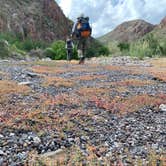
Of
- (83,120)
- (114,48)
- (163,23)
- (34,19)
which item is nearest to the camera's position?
(83,120)

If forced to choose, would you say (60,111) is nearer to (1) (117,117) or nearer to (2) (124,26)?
(1) (117,117)

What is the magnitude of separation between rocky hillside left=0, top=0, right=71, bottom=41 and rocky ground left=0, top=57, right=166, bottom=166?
173 feet

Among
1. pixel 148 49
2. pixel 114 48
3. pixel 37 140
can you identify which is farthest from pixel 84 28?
pixel 114 48

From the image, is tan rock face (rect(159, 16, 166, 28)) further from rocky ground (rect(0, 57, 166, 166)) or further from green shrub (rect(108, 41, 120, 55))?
rocky ground (rect(0, 57, 166, 166))

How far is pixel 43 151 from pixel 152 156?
1.40 m

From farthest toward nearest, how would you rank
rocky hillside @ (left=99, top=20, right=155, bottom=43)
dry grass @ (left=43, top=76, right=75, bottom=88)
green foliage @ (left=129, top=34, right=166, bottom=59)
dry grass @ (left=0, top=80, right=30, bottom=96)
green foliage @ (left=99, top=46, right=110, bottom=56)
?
rocky hillside @ (left=99, top=20, right=155, bottom=43), green foliage @ (left=99, top=46, right=110, bottom=56), green foliage @ (left=129, top=34, right=166, bottom=59), dry grass @ (left=43, top=76, right=75, bottom=88), dry grass @ (left=0, top=80, right=30, bottom=96)

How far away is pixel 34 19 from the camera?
2923 inches

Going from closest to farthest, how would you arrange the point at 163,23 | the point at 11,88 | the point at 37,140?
1. the point at 37,140
2. the point at 11,88
3. the point at 163,23

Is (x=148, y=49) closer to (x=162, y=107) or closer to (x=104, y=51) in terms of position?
(x=104, y=51)

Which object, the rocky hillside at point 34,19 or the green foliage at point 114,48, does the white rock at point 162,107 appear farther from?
the rocky hillside at point 34,19

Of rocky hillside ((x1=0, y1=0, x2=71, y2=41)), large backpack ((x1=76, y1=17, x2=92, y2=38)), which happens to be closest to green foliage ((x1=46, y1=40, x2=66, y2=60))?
large backpack ((x1=76, y1=17, x2=92, y2=38))

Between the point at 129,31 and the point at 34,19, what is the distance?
75.1m

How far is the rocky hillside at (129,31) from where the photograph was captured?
13725 centimetres

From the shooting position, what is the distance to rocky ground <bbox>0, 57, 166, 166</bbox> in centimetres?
624
